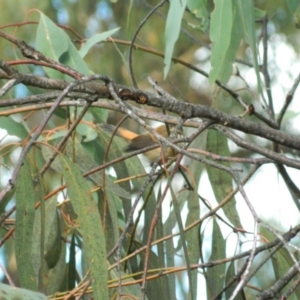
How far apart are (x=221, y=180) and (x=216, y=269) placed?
7.8 inches

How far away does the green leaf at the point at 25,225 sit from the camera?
1.15 m

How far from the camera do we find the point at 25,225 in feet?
3.88

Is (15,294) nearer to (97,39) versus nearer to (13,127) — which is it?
(13,127)

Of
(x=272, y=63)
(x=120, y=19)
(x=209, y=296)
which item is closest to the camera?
(x=209, y=296)

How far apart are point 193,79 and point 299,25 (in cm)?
243

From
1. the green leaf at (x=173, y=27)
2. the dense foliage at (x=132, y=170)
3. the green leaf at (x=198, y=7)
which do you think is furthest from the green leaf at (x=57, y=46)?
the green leaf at (x=173, y=27)

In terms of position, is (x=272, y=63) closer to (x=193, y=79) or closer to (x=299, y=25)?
(x=193, y=79)

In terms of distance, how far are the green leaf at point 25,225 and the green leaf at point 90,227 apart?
79 millimetres

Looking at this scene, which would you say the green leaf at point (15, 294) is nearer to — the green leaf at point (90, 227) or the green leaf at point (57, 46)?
the green leaf at point (90, 227)

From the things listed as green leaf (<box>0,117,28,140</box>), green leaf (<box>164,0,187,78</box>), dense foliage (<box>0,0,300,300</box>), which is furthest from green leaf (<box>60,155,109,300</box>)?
green leaf (<box>0,117,28,140</box>)

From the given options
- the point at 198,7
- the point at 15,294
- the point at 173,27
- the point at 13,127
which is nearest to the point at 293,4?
the point at 198,7

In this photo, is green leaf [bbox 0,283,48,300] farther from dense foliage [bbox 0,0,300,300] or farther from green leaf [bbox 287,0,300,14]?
green leaf [bbox 287,0,300,14]

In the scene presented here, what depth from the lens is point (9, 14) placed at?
124 inches

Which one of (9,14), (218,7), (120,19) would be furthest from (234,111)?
(218,7)
